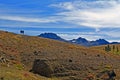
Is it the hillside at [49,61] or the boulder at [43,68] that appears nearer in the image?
the hillside at [49,61]

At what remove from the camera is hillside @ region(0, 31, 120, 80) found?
72.7 meters

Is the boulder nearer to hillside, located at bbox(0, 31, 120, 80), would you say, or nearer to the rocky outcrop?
hillside, located at bbox(0, 31, 120, 80)

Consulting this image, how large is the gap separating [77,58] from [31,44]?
18.2 m

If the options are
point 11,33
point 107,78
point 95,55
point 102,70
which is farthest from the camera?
point 11,33

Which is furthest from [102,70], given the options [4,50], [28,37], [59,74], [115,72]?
[28,37]

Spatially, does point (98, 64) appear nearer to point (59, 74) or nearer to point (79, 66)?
point (79, 66)

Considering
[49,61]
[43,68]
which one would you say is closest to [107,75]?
[49,61]

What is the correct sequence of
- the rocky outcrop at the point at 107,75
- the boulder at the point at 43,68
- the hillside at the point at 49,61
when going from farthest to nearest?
the boulder at the point at 43,68 < the hillside at the point at 49,61 < the rocky outcrop at the point at 107,75

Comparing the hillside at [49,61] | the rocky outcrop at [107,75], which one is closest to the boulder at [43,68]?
the hillside at [49,61]

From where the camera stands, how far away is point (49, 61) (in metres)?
76.4

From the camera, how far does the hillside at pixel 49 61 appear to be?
7269 centimetres

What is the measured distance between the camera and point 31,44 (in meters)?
99.2

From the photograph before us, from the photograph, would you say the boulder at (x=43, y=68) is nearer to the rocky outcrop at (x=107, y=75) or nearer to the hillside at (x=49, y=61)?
the hillside at (x=49, y=61)

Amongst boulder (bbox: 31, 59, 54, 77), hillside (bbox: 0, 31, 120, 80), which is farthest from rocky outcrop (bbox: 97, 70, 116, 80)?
boulder (bbox: 31, 59, 54, 77)
